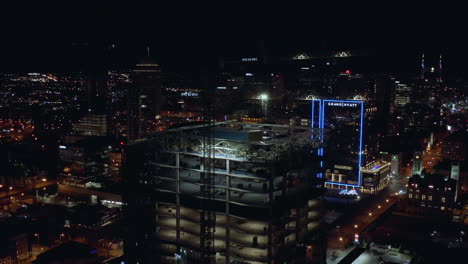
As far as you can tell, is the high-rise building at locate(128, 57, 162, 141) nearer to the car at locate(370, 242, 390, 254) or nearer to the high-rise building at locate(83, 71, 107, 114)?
the high-rise building at locate(83, 71, 107, 114)

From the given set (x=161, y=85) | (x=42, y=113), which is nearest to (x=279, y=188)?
(x=161, y=85)

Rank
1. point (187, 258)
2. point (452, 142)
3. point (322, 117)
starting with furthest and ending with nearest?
point (452, 142) < point (322, 117) < point (187, 258)

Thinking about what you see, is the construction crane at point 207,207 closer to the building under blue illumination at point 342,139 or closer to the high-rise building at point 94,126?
the building under blue illumination at point 342,139

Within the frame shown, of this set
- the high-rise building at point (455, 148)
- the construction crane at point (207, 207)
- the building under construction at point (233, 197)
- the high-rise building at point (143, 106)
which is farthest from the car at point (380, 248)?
the high-rise building at point (455, 148)

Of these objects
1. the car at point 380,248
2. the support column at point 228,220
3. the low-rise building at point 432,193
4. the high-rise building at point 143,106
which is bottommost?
the car at point 380,248

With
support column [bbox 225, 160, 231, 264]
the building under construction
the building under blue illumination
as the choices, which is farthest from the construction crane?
the building under blue illumination

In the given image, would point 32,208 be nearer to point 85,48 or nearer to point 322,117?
point 85,48

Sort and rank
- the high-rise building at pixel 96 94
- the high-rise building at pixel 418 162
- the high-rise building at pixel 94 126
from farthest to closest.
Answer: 1. the high-rise building at pixel 94 126
2. the high-rise building at pixel 96 94
3. the high-rise building at pixel 418 162
